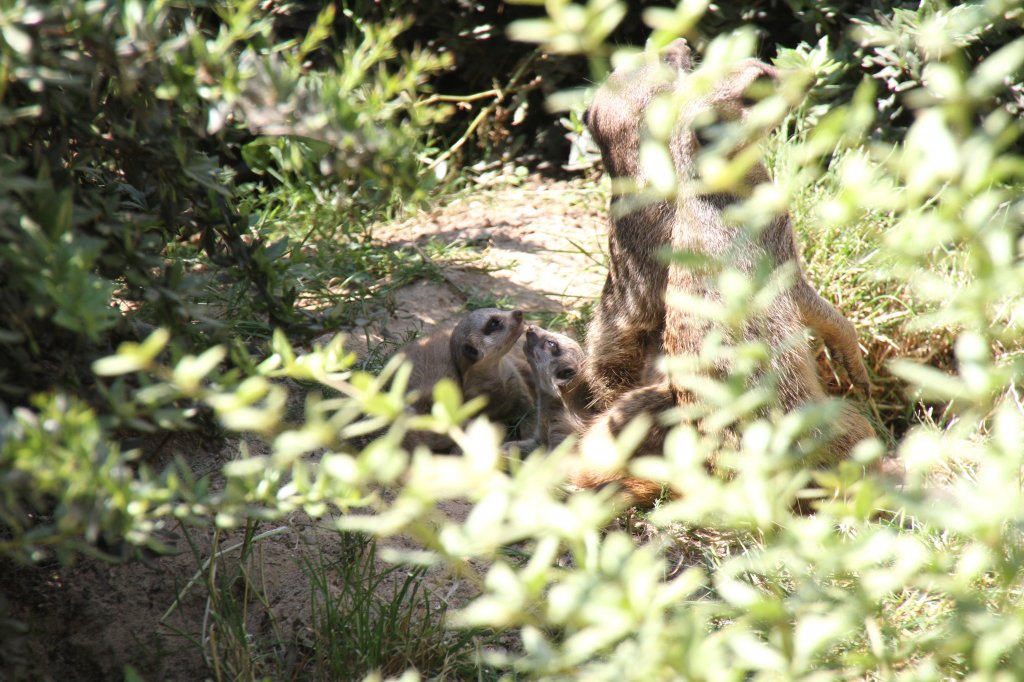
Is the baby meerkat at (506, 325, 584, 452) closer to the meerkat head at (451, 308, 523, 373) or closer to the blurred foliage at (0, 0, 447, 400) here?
the meerkat head at (451, 308, 523, 373)

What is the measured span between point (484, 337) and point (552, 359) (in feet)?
1.23

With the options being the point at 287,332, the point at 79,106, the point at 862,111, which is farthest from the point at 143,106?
the point at 862,111

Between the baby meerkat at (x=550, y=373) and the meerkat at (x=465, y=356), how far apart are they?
13 cm

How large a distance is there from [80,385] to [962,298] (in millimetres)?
2024

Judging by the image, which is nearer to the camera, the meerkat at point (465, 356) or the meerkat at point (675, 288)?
the meerkat at point (675, 288)

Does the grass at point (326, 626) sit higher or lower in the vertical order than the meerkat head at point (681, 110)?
lower

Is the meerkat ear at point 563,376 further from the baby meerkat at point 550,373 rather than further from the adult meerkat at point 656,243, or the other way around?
the adult meerkat at point 656,243

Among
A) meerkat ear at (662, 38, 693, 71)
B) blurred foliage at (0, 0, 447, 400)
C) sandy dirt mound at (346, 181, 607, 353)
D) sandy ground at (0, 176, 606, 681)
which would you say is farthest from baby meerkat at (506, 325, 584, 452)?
blurred foliage at (0, 0, 447, 400)

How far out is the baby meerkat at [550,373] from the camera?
4797 millimetres

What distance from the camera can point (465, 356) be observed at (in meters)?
4.83

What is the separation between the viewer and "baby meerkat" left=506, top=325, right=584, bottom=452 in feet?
15.7

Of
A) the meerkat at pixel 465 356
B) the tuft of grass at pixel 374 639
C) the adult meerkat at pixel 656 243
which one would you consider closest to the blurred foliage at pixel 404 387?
the tuft of grass at pixel 374 639

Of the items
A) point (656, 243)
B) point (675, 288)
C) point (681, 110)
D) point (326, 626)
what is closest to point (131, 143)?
point (326, 626)

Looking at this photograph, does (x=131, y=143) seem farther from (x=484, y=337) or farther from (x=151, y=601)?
(x=484, y=337)
